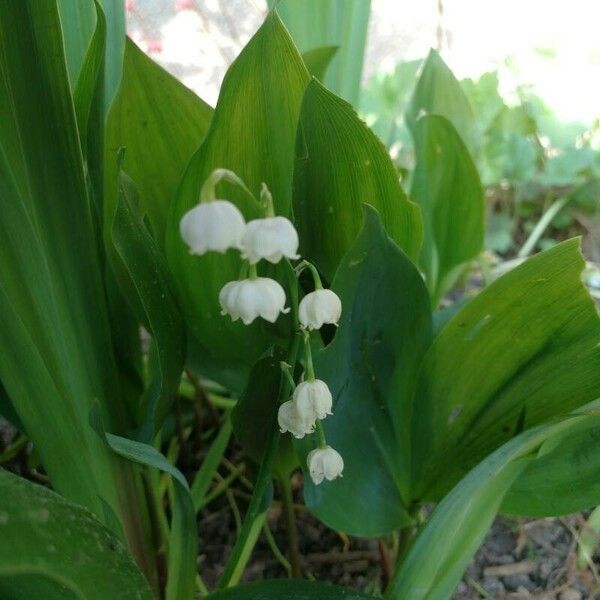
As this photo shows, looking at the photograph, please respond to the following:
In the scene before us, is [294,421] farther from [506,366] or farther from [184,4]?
[184,4]

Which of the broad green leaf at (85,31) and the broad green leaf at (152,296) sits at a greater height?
the broad green leaf at (85,31)

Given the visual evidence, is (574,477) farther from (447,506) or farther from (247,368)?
(247,368)

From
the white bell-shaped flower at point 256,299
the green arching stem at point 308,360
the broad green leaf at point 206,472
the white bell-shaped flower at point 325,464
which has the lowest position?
the broad green leaf at point 206,472

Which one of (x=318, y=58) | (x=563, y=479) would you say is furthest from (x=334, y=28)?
(x=563, y=479)

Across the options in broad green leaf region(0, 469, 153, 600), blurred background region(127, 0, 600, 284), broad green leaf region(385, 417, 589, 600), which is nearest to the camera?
broad green leaf region(0, 469, 153, 600)

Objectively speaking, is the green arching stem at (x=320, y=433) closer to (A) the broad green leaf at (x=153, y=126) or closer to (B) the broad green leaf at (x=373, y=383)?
(B) the broad green leaf at (x=373, y=383)

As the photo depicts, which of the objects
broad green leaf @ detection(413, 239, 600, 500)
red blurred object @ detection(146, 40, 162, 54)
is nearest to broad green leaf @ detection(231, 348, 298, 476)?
broad green leaf @ detection(413, 239, 600, 500)

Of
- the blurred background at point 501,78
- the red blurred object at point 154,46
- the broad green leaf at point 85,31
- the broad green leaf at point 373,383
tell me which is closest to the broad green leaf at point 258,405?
the broad green leaf at point 373,383

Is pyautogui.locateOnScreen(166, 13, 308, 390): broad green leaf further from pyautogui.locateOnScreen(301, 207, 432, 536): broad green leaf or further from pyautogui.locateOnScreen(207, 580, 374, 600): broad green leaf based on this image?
pyautogui.locateOnScreen(207, 580, 374, 600): broad green leaf
